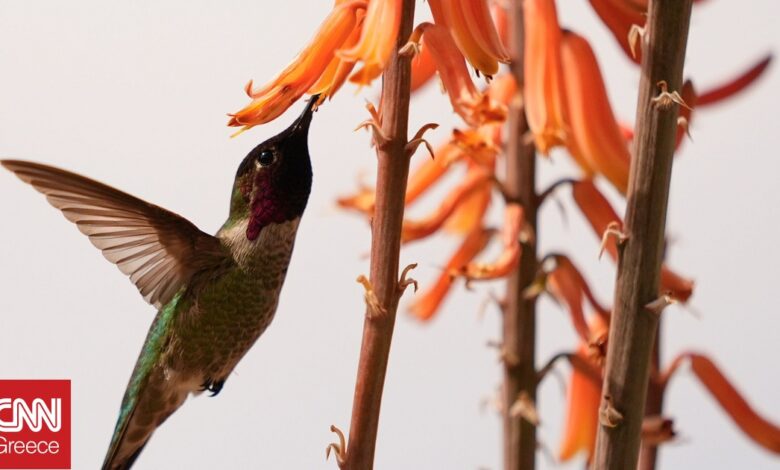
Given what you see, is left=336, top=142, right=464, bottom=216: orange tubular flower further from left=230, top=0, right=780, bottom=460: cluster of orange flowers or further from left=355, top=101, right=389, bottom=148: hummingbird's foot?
left=355, top=101, right=389, bottom=148: hummingbird's foot

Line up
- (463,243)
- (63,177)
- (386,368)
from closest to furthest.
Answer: (386,368)
(63,177)
(463,243)

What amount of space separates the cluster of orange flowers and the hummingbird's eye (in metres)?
0.23

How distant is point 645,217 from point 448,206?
0.77m

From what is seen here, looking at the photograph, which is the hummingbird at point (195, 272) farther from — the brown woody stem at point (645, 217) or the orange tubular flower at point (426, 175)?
the brown woody stem at point (645, 217)

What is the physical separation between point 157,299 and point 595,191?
657mm

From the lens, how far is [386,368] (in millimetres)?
855

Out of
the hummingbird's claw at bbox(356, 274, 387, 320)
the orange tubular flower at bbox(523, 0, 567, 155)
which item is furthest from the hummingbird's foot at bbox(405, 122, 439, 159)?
the orange tubular flower at bbox(523, 0, 567, 155)

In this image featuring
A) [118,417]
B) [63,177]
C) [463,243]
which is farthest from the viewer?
[463,243]

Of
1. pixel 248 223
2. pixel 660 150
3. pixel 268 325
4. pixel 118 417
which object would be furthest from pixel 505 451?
pixel 660 150

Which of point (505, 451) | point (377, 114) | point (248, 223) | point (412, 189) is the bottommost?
point (505, 451)

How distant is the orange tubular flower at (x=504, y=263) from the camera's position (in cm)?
150

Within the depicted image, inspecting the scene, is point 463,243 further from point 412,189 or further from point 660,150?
point 660,150

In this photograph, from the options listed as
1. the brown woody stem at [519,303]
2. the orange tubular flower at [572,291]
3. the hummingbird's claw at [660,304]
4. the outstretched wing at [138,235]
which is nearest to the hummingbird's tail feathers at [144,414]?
the outstretched wing at [138,235]

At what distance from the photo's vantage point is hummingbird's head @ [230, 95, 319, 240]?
4.22 feet
